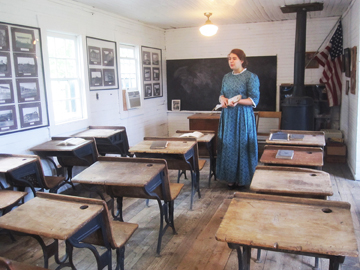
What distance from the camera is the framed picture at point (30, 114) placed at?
3.94 metres

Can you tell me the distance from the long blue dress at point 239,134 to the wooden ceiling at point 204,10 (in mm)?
1526

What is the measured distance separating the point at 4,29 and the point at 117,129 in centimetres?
189

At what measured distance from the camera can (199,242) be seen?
3.11 metres

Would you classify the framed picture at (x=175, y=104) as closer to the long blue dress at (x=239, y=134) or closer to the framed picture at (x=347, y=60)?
the long blue dress at (x=239, y=134)

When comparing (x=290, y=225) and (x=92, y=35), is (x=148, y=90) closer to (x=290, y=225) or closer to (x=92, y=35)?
(x=92, y=35)

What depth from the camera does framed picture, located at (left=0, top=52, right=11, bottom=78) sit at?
3664mm

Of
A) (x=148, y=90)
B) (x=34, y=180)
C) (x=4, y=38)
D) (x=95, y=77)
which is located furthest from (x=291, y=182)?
(x=148, y=90)

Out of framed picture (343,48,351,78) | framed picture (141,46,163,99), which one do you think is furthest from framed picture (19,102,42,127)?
framed picture (343,48,351,78)

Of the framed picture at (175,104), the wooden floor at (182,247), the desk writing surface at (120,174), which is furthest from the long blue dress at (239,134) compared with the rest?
the framed picture at (175,104)

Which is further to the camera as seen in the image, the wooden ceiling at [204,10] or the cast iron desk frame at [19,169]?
the wooden ceiling at [204,10]

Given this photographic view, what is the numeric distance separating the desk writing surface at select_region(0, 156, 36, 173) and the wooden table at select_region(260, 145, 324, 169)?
2.23 meters

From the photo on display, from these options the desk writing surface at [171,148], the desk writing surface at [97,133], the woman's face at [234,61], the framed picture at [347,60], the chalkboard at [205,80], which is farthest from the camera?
the chalkboard at [205,80]

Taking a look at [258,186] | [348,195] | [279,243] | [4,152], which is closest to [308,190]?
[258,186]

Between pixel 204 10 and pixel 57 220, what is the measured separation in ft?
15.2
